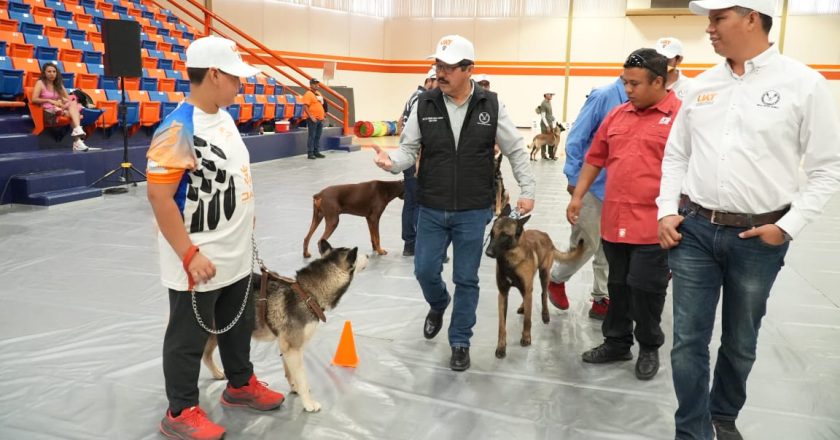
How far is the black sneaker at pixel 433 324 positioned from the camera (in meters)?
4.10

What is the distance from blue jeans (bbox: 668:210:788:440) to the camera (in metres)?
2.34

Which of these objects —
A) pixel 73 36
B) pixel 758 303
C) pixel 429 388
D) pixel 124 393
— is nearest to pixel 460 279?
pixel 429 388

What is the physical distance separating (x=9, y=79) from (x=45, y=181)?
227 cm

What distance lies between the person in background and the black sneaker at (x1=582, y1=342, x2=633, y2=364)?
470 inches

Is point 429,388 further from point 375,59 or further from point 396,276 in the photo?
point 375,59

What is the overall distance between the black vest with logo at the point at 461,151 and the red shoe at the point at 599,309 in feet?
5.15

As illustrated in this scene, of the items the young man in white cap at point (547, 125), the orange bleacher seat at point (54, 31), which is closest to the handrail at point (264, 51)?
Result: the orange bleacher seat at point (54, 31)

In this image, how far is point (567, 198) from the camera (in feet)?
32.6

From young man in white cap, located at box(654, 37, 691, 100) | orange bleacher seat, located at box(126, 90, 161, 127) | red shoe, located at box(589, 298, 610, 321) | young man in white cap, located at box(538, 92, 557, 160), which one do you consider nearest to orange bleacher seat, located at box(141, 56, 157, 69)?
orange bleacher seat, located at box(126, 90, 161, 127)

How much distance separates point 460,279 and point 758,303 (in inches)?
65.8

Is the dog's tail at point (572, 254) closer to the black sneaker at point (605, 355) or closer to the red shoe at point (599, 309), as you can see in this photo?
the red shoe at point (599, 309)

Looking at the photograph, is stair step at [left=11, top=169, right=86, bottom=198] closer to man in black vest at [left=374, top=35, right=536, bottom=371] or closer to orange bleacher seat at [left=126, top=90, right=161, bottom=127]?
orange bleacher seat at [left=126, top=90, right=161, bottom=127]

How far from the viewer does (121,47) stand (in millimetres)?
8961

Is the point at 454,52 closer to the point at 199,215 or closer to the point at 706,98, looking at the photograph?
the point at 706,98
